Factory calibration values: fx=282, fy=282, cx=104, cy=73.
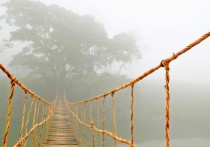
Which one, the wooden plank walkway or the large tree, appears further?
the large tree

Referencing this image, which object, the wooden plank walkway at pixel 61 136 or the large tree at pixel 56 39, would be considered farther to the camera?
the large tree at pixel 56 39

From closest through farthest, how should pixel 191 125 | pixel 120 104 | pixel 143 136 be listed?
pixel 143 136 < pixel 120 104 < pixel 191 125

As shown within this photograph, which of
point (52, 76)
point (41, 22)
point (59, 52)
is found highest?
point (41, 22)

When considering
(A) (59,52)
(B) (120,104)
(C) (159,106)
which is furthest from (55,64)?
(C) (159,106)

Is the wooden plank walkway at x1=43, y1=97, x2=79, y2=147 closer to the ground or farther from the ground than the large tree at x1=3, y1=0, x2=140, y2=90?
closer to the ground

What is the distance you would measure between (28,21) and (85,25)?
452 cm

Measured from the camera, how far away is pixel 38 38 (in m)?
21.7

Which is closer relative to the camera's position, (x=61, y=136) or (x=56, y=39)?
(x=61, y=136)

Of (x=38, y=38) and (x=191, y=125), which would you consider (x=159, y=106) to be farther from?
(x=38, y=38)

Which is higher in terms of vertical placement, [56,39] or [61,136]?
[56,39]

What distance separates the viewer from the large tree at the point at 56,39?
21.5 metres

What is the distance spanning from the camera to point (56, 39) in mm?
21672

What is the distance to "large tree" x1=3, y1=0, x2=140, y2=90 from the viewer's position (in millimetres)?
21531

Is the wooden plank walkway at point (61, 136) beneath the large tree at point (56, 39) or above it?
beneath
